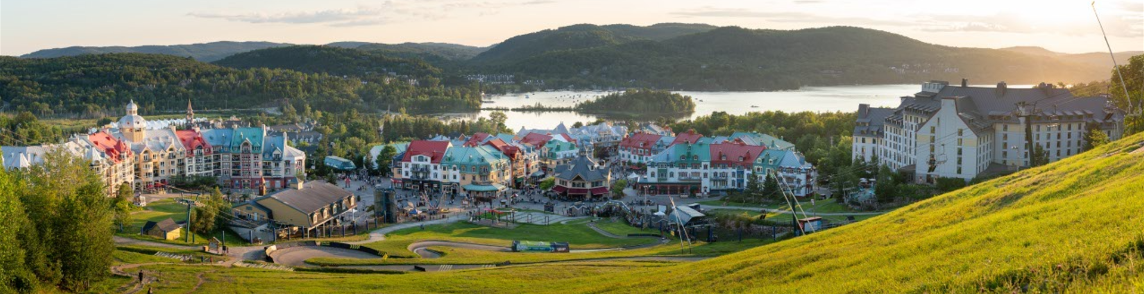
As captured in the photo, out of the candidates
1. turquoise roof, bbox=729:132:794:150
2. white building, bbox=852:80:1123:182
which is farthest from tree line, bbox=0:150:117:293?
turquoise roof, bbox=729:132:794:150

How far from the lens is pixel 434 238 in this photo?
3966 centimetres

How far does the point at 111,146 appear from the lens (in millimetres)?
56281

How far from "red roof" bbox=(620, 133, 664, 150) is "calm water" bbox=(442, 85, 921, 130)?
45.8m

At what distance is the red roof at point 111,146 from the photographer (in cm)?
5544

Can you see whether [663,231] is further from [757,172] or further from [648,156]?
[648,156]

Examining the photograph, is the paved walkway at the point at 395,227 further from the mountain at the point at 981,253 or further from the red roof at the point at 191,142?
the red roof at the point at 191,142

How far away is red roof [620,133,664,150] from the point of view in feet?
240

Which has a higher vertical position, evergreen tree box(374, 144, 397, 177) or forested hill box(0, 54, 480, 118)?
forested hill box(0, 54, 480, 118)

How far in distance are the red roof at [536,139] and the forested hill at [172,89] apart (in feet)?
214

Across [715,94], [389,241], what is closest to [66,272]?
[389,241]

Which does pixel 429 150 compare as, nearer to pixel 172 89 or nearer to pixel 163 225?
pixel 163 225

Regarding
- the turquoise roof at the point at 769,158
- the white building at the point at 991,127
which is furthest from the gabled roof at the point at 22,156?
the white building at the point at 991,127

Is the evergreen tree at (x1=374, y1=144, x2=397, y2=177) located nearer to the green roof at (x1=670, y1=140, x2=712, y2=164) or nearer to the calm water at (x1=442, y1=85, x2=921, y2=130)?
the green roof at (x1=670, y1=140, x2=712, y2=164)

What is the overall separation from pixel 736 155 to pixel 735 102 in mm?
110108
